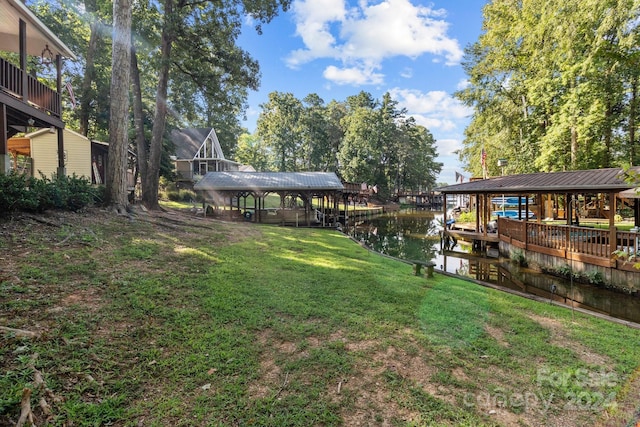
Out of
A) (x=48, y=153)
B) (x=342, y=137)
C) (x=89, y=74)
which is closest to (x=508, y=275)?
(x=48, y=153)

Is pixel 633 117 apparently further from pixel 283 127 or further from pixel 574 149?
pixel 283 127

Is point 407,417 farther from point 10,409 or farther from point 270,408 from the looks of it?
point 10,409

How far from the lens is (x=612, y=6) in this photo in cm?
1433

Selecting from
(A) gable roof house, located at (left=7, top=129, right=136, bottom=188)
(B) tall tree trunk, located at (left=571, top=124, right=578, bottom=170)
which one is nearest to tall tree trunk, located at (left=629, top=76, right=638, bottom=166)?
(B) tall tree trunk, located at (left=571, top=124, right=578, bottom=170)

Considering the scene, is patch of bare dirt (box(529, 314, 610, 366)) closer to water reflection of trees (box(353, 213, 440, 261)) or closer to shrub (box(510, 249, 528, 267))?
shrub (box(510, 249, 528, 267))

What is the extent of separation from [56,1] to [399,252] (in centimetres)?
2396

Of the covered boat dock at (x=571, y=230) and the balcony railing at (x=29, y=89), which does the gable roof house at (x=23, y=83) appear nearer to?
the balcony railing at (x=29, y=89)

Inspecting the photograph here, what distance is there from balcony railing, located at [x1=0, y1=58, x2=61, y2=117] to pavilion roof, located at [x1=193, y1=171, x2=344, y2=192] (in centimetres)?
1001

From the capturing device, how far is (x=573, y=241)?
10453 millimetres

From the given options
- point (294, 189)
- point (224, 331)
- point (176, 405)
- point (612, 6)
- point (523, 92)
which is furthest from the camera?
point (523, 92)

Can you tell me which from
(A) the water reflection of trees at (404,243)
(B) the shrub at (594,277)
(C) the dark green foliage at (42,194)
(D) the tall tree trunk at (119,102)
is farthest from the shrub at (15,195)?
(B) the shrub at (594,277)

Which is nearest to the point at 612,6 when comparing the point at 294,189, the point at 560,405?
the point at 294,189

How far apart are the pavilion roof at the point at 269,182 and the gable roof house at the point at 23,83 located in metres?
10.0

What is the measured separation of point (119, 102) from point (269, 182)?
40.0 feet
